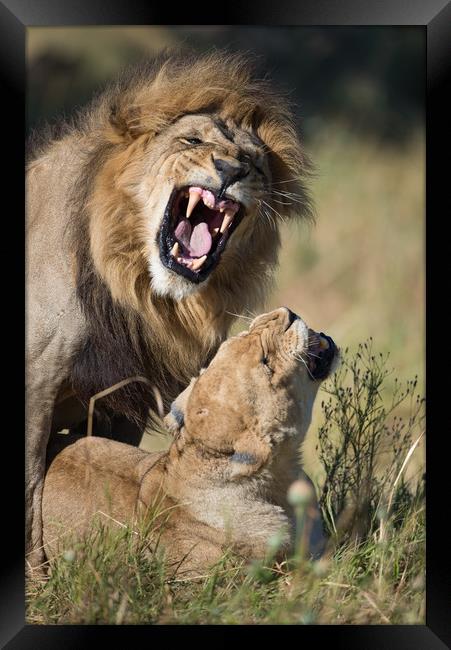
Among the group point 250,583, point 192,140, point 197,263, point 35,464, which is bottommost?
point 250,583

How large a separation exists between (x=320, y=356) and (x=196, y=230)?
75 centimetres

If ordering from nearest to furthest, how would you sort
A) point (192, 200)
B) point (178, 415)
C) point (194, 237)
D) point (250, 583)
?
point (250, 583) < point (178, 415) < point (192, 200) < point (194, 237)

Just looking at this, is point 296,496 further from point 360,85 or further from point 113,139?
point 360,85

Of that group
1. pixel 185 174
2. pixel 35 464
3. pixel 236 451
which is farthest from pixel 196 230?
pixel 35 464

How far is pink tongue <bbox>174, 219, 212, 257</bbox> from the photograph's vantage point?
4.23 meters

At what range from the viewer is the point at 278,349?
3.79 m

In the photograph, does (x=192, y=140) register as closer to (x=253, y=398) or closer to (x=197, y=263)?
(x=197, y=263)

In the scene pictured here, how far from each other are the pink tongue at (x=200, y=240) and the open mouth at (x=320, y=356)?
59 cm

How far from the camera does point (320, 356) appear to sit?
3922 mm

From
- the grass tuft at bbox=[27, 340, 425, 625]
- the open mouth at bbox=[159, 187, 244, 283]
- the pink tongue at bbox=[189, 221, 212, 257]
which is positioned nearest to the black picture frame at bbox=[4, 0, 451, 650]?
the grass tuft at bbox=[27, 340, 425, 625]

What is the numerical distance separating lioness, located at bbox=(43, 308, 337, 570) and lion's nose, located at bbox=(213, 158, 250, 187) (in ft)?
1.76

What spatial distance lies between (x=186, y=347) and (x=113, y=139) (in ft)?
3.00
